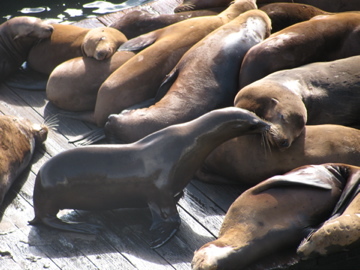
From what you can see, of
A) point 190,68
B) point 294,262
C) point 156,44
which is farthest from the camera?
point 156,44

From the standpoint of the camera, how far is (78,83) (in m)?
6.85

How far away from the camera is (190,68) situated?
6.35 meters

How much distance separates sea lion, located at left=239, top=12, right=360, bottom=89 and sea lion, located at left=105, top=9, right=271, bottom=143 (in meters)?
0.18

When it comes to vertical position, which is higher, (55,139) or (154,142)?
(154,142)

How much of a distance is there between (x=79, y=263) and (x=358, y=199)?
1.98 meters

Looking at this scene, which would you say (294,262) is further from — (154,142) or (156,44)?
(156,44)

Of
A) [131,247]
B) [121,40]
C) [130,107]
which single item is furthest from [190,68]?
[131,247]

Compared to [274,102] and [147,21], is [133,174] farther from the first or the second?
[147,21]

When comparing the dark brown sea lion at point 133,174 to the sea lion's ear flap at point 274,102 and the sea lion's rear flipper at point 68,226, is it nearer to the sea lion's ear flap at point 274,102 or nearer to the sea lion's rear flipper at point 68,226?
the sea lion's rear flipper at point 68,226

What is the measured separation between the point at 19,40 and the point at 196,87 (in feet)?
8.92

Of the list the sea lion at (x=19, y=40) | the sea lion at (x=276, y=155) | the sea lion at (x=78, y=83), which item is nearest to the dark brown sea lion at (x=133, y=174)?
the sea lion at (x=276, y=155)

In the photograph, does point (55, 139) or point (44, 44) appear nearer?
point (55, 139)

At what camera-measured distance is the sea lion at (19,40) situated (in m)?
7.75

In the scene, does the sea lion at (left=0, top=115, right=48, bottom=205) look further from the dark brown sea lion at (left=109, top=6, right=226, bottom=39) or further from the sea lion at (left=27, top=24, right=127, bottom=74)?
the dark brown sea lion at (left=109, top=6, right=226, bottom=39)
